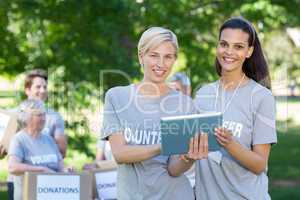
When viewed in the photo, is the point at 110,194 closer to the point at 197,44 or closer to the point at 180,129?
the point at 180,129

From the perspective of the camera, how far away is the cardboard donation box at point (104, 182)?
20.4 ft

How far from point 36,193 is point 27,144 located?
0.64 meters

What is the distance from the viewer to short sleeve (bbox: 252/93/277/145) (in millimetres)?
3697

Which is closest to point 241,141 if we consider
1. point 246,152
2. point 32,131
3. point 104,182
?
point 246,152

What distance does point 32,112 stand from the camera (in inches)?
244

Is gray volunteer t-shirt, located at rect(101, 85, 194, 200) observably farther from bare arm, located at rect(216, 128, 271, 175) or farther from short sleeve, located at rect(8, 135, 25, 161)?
short sleeve, located at rect(8, 135, 25, 161)

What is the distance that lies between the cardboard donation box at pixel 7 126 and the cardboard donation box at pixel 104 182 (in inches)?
32.0

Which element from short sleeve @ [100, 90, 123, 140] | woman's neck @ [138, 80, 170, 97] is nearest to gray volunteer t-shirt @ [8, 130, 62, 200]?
short sleeve @ [100, 90, 123, 140]

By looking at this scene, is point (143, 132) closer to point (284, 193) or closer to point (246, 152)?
point (246, 152)

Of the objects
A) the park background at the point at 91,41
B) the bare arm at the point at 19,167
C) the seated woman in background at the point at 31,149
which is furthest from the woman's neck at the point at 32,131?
the park background at the point at 91,41

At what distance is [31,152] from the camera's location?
242 inches

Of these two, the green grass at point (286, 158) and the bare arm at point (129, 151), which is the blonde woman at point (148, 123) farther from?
the green grass at point (286, 158)

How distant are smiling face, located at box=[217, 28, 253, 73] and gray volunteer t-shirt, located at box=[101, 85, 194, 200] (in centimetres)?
29

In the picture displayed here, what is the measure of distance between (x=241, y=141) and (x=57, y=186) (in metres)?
2.36
